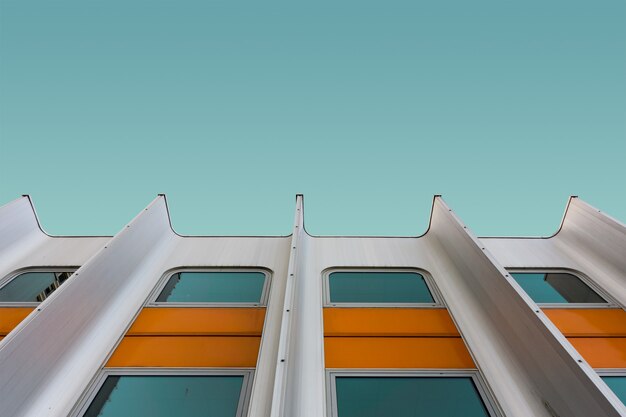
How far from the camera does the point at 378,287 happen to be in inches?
204

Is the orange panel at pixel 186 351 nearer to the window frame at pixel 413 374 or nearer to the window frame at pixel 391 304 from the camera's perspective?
the window frame at pixel 413 374

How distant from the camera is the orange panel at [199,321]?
4.09m

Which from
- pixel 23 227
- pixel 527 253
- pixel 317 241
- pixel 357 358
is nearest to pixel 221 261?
pixel 317 241

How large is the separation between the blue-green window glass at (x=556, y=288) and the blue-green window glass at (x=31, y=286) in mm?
7272

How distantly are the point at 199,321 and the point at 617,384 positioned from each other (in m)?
4.56

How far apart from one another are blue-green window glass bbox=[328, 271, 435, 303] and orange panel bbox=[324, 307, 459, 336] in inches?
13.3

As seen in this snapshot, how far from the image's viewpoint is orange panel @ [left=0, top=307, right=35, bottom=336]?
14.0 feet

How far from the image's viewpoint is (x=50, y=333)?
10.9 ft

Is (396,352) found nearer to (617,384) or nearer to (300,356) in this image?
(300,356)

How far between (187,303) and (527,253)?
18.3ft

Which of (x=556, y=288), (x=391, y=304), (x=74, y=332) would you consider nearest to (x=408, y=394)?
(x=391, y=304)

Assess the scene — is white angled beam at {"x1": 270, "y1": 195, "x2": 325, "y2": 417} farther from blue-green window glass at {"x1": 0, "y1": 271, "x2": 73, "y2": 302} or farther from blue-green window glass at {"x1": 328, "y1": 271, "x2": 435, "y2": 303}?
blue-green window glass at {"x1": 0, "y1": 271, "x2": 73, "y2": 302}

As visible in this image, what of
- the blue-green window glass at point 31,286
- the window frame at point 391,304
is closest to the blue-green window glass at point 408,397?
the window frame at point 391,304

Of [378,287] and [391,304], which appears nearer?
[391,304]
